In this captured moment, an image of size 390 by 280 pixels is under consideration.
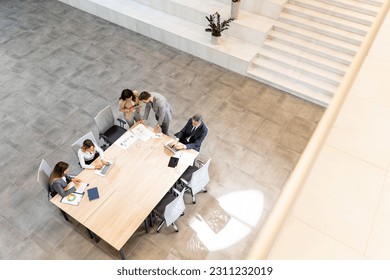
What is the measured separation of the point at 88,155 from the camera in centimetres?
472

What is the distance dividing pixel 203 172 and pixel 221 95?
291cm

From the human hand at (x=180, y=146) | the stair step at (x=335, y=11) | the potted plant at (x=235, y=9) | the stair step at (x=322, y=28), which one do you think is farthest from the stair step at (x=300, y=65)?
the human hand at (x=180, y=146)

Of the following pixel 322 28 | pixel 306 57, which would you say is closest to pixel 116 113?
pixel 306 57

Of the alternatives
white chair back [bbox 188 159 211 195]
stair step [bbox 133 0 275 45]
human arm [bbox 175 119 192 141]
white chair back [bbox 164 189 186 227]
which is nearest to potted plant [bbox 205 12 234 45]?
stair step [bbox 133 0 275 45]

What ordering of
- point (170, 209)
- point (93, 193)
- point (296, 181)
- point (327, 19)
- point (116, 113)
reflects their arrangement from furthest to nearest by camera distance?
point (327, 19) → point (116, 113) → point (93, 193) → point (170, 209) → point (296, 181)

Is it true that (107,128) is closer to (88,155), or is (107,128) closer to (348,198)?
(88,155)

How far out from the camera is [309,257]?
66.5 inches

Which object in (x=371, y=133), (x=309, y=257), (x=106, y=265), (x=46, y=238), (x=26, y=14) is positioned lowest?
(x=46, y=238)

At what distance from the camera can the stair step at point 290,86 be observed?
681cm

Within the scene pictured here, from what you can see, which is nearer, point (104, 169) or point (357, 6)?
point (104, 169)

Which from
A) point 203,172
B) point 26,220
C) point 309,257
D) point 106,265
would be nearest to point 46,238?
point 26,220

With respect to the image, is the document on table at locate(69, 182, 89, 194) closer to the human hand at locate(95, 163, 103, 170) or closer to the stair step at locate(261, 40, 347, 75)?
the human hand at locate(95, 163, 103, 170)

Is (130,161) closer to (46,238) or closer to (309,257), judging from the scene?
(46,238)

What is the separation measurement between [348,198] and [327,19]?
6.70 meters
